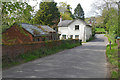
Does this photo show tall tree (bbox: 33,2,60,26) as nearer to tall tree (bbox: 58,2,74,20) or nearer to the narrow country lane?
tall tree (bbox: 58,2,74,20)

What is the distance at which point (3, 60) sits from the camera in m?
11.2

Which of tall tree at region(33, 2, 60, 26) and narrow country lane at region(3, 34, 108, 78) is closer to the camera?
narrow country lane at region(3, 34, 108, 78)

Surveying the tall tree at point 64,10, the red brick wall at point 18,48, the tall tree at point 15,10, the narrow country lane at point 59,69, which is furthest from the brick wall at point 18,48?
the tall tree at point 64,10

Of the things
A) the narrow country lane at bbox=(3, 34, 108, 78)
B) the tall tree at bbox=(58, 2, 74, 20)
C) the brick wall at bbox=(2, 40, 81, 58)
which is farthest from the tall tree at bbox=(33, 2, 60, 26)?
the narrow country lane at bbox=(3, 34, 108, 78)

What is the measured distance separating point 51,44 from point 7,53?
9642 mm

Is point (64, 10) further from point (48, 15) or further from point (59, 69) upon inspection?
point (59, 69)

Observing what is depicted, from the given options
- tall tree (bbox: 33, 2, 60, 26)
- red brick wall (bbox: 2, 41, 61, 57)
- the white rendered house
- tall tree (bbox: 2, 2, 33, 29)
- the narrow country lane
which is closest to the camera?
tall tree (bbox: 2, 2, 33, 29)

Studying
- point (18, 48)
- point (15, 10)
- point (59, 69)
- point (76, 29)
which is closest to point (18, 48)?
point (18, 48)

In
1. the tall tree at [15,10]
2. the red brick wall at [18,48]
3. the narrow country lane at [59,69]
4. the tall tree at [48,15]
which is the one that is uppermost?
the tall tree at [48,15]

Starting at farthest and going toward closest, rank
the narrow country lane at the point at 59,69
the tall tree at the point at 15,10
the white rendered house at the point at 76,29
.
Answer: the white rendered house at the point at 76,29 → the narrow country lane at the point at 59,69 → the tall tree at the point at 15,10

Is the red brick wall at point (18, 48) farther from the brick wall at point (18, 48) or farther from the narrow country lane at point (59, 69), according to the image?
the narrow country lane at point (59, 69)

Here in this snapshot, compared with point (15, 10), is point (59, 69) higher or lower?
lower

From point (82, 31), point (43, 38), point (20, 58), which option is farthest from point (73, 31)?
point (20, 58)

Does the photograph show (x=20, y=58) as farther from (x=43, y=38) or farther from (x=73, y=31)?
(x=73, y=31)
